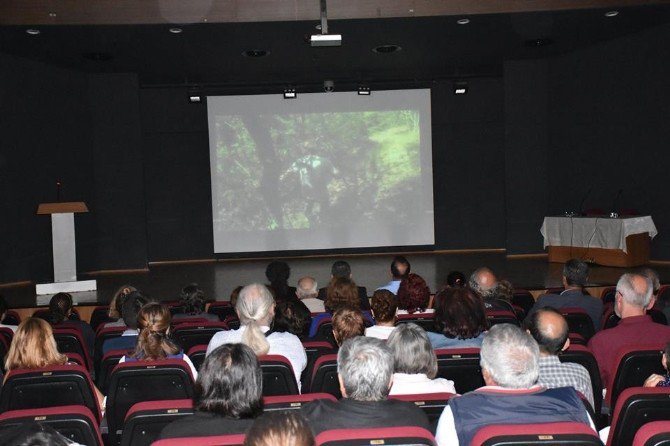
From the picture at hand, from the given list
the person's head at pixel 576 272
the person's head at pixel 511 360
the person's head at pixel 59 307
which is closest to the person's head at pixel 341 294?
the person's head at pixel 576 272

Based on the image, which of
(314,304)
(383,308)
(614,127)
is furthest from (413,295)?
(614,127)

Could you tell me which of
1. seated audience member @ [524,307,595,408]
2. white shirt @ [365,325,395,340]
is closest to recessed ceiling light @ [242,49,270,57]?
white shirt @ [365,325,395,340]

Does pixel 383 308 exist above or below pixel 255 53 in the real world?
below

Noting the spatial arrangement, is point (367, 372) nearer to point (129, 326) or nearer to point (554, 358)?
point (554, 358)

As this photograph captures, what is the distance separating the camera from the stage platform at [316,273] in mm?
10312

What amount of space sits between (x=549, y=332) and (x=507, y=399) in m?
0.85

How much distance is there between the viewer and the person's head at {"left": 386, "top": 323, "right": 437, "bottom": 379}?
119 inches

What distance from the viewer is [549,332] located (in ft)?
10.4

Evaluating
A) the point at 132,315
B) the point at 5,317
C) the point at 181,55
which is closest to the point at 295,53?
the point at 181,55

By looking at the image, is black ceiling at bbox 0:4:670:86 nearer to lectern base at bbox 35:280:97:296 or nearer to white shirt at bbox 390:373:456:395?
lectern base at bbox 35:280:97:296

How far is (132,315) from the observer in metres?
4.53

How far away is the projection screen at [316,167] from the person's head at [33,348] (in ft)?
37.2

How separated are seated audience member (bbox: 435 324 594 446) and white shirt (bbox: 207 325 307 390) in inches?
58.7

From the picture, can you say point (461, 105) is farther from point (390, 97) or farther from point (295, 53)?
point (295, 53)
